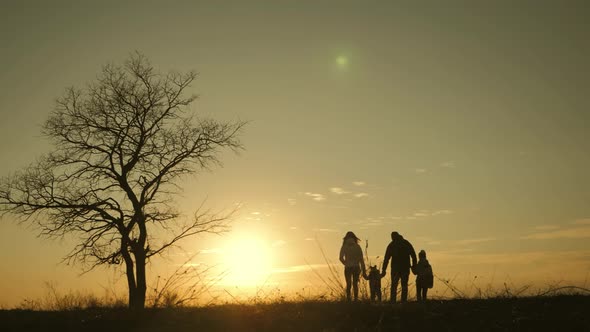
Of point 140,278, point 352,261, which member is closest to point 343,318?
point 352,261

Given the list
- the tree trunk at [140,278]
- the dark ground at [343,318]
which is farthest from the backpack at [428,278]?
the tree trunk at [140,278]

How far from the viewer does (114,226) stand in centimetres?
2284

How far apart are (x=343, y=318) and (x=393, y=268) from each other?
497 centimetres

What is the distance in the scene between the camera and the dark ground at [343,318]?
1264 centimetres

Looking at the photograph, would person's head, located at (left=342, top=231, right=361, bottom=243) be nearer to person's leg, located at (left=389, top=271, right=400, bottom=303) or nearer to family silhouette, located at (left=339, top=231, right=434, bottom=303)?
family silhouette, located at (left=339, top=231, right=434, bottom=303)

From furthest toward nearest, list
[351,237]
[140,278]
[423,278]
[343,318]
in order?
[140,278], [351,237], [423,278], [343,318]

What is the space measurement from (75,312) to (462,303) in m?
10.6

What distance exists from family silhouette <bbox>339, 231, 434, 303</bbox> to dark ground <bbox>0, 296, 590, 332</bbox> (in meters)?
2.75

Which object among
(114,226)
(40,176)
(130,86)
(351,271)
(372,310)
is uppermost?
(130,86)

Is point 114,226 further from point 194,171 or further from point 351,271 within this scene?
point 351,271

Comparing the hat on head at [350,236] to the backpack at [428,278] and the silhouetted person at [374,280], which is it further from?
the backpack at [428,278]

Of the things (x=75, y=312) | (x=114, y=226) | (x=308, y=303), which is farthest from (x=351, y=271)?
(x=114, y=226)

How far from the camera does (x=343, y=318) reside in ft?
44.5

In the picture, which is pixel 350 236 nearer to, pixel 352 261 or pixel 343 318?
pixel 352 261
